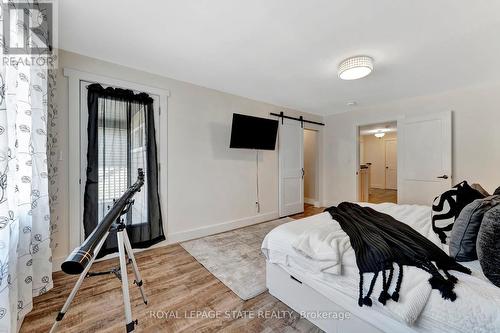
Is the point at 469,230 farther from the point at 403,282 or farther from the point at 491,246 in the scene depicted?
the point at 403,282

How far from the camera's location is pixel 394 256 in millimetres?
1179

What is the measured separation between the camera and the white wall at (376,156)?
8.53m

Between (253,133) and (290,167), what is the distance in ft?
4.47

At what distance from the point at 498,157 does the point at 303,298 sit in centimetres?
378

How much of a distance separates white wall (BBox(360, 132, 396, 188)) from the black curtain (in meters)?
8.94

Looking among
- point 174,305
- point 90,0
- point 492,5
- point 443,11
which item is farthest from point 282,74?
point 174,305

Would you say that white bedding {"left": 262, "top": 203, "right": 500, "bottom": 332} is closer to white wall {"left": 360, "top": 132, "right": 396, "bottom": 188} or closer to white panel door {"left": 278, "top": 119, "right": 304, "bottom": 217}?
white panel door {"left": 278, "top": 119, "right": 304, "bottom": 217}

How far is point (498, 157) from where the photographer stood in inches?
117

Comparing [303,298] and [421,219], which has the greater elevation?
[421,219]

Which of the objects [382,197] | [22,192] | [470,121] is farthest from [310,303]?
[382,197]

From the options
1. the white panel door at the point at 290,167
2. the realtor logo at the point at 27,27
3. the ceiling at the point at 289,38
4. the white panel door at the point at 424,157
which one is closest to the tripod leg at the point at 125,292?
the realtor logo at the point at 27,27

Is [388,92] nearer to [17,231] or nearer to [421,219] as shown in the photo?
[421,219]

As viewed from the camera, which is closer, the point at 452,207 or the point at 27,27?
the point at 27,27

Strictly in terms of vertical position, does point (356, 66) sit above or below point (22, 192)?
above
